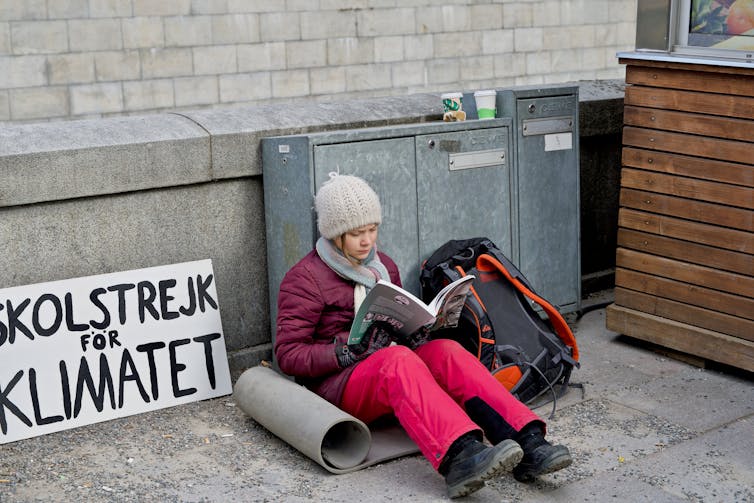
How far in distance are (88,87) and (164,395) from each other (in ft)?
21.9

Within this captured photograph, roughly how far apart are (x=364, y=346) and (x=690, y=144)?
81.4 inches

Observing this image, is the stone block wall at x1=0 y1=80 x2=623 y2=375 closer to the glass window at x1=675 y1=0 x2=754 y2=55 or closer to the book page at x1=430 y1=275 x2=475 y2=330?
the book page at x1=430 y1=275 x2=475 y2=330

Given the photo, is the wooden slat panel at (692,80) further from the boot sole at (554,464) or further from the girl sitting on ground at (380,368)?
the boot sole at (554,464)

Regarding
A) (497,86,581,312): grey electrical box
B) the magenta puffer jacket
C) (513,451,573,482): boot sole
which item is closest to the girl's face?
the magenta puffer jacket

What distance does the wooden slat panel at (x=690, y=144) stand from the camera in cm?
506

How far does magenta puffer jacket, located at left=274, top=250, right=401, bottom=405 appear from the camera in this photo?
14.0 ft

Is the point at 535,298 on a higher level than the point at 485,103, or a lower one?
lower

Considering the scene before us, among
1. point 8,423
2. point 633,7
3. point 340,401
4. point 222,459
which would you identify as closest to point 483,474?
point 340,401

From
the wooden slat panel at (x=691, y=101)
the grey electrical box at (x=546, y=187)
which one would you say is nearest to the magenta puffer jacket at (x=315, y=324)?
the grey electrical box at (x=546, y=187)

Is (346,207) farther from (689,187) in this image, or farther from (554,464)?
(689,187)

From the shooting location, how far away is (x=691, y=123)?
5.24 meters

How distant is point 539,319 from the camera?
504 centimetres

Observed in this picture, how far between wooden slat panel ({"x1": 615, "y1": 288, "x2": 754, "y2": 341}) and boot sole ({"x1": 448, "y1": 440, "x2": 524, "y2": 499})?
1847 mm

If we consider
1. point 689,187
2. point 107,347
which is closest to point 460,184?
point 689,187
